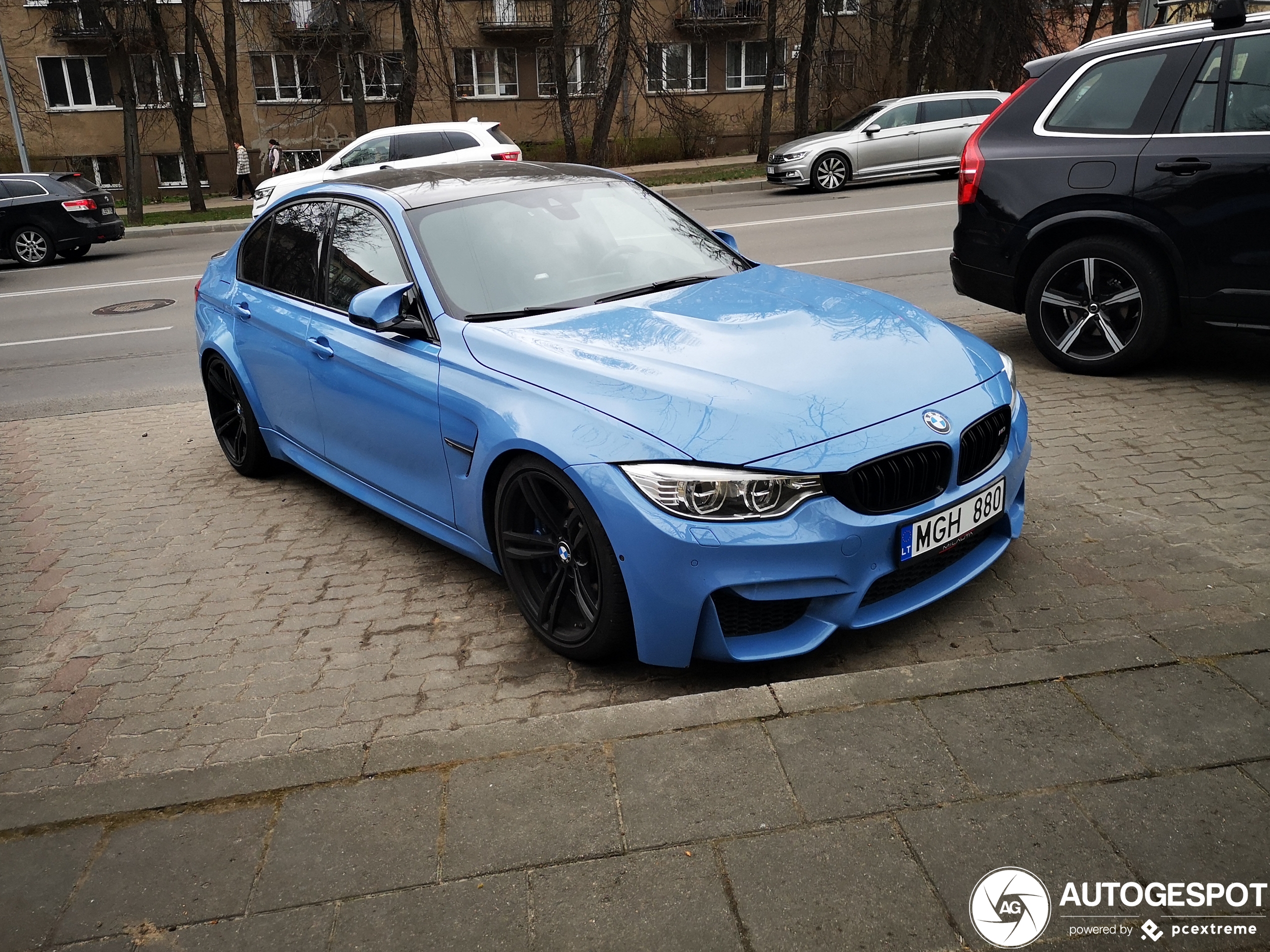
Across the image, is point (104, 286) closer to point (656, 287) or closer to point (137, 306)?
point (137, 306)

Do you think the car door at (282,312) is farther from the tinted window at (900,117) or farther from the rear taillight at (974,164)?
the tinted window at (900,117)

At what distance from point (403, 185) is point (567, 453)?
2.16 meters

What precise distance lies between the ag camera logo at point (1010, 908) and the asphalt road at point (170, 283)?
6942mm

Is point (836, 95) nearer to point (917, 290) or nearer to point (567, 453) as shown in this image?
point (917, 290)

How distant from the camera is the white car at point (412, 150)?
19956 millimetres

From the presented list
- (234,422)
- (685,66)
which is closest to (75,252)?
(234,422)

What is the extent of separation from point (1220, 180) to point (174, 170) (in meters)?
39.0

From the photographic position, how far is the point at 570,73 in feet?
130

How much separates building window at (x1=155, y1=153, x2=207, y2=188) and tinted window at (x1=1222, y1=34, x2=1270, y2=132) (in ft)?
124

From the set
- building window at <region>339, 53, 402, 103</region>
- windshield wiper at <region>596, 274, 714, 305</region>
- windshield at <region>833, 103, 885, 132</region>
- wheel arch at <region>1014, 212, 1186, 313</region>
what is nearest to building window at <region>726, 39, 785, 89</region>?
building window at <region>339, 53, 402, 103</region>

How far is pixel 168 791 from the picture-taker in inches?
117

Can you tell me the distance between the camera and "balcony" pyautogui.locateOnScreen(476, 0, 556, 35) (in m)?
37.6

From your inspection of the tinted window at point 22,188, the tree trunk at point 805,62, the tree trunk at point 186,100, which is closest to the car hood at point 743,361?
the tinted window at point 22,188

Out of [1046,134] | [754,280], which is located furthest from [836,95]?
[754,280]
